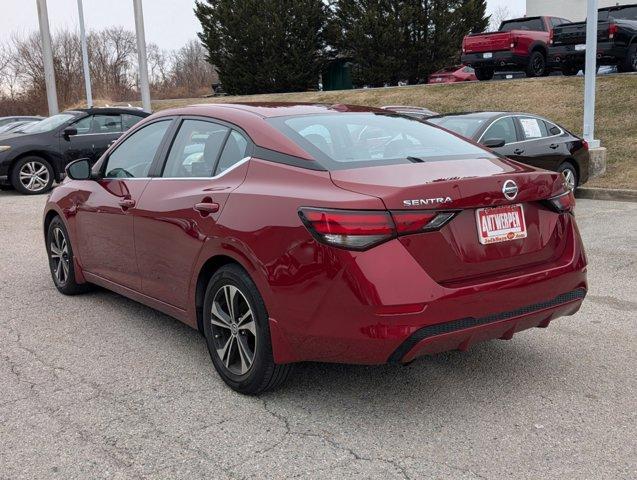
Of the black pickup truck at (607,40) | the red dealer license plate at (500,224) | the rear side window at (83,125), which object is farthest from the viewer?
the black pickup truck at (607,40)

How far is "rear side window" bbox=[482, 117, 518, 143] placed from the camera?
32.9ft

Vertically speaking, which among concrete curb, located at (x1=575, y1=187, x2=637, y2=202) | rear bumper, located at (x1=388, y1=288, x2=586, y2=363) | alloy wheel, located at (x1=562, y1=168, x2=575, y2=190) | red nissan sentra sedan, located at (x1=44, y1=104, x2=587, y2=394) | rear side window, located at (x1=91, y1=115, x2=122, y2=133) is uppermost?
rear side window, located at (x1=91, y1=115, x2=122, y2=133)

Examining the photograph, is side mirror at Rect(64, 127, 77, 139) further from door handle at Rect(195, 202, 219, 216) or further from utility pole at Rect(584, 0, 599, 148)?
door handle at Rect(195, 202, 219, 216)

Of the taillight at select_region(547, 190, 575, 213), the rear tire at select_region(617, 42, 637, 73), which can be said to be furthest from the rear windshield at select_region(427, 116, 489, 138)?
the rear tire at select_region(617, 42, 637, 73)

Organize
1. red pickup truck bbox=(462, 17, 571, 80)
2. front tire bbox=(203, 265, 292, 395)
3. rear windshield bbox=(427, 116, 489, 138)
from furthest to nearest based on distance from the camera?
red pickup truck bbox=(462, 17, 571, 80), rear windshield bbox=(427, 116, 489, 138), front tire bbox=(203, 265, 292, 395)

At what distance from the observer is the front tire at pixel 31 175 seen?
13.0 m

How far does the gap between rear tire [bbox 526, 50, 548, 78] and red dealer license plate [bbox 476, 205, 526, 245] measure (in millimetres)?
17761

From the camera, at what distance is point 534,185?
11.7 ft

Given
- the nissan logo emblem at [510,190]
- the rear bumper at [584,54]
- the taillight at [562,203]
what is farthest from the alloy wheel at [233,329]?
the rear bumper at [584,54]

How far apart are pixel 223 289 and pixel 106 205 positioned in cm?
164

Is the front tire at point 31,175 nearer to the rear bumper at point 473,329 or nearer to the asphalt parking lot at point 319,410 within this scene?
the asphalt parking lot at point 319,410

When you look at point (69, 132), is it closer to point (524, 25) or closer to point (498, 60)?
point (498, 60)

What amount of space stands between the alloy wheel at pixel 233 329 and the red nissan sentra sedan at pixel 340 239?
1 cm

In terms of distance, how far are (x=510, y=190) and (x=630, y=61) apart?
17.0m
